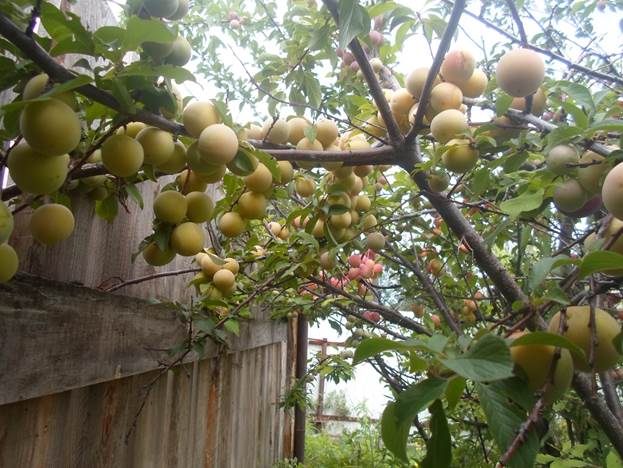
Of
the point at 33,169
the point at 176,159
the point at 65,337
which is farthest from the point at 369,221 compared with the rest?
the point at 33,169

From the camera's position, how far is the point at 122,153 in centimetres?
72

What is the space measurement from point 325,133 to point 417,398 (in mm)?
764

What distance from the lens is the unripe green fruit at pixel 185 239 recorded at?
93 centimetres

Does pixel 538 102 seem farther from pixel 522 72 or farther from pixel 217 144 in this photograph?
pixel 217 144

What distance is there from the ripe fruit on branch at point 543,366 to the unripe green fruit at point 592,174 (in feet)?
Answer: 0.90

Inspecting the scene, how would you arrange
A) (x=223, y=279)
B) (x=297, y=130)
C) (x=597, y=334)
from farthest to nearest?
(x=223, y=279) → (x=297, y=130) → (x=597, y=334)

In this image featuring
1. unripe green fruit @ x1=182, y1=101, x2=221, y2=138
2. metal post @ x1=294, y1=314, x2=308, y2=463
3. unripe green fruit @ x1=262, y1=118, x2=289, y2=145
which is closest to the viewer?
unripe green fruit @ x1=182, y1=101, x2=221, y2=138

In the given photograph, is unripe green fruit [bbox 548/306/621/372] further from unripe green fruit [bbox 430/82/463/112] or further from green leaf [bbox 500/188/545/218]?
unripe green fruit [bbox 430/82/463/112]

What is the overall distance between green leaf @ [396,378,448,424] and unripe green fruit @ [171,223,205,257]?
58cm

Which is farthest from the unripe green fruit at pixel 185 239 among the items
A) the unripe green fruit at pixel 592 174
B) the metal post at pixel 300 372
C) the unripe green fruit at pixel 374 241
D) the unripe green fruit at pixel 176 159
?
the metal post at pixel 300 372

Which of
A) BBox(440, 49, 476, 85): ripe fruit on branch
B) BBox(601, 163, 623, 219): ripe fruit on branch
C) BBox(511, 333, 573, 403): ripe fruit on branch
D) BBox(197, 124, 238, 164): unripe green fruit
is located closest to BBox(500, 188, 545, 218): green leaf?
BBox(601, 163, 623, 219): ripe fruit on branch

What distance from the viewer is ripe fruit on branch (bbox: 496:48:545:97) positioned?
2.68ft

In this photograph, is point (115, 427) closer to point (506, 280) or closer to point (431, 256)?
point (506, 280)

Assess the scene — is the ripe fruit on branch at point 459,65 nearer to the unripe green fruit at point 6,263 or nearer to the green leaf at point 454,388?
the green leaf at point 454,388
